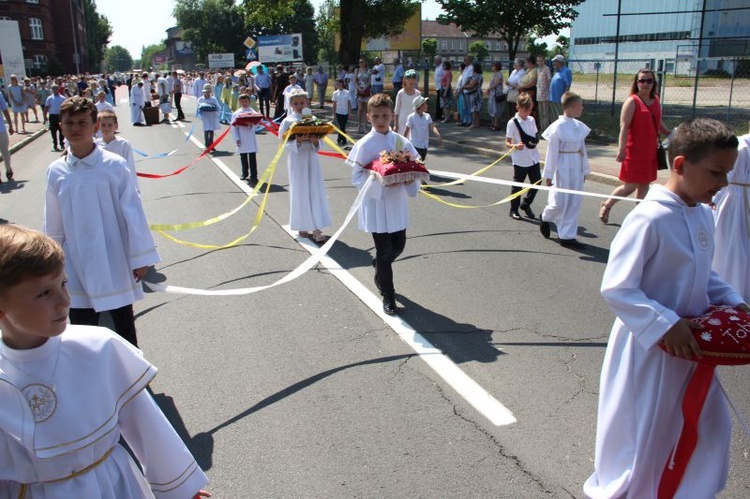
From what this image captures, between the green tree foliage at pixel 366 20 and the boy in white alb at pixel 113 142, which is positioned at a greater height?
the green tree foliage at pixel 366 20

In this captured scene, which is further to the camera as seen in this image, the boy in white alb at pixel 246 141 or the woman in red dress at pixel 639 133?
the boy in white alb at pixel 246 141

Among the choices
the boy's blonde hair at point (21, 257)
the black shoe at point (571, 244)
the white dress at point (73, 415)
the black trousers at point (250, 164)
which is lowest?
the black shoe at point (571, 244)

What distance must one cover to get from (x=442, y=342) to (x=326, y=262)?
2.82 metres

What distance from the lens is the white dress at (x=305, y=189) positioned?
30.3 ft

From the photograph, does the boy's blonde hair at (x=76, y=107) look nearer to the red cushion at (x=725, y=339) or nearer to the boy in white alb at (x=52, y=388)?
the boy in white alb at (x=52, y=388)

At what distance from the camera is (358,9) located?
31672 millimetres

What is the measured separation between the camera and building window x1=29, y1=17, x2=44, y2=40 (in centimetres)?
7125

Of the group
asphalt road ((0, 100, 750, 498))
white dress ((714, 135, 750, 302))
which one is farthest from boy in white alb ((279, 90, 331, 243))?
white dress ((714, 135, 750, 302))

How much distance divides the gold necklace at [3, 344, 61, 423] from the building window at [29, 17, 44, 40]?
8116 cm

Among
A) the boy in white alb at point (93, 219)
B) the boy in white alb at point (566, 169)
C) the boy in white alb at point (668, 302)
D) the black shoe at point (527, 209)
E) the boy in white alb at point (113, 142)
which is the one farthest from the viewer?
the black shoe at point (527, 209)

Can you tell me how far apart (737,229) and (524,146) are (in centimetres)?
453

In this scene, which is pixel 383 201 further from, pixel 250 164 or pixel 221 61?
pixel 221 61

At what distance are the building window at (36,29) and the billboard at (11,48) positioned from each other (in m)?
36.3

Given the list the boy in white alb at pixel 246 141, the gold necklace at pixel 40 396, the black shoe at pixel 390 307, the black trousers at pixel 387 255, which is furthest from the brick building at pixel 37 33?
the gold necklace at pixel 40 396
